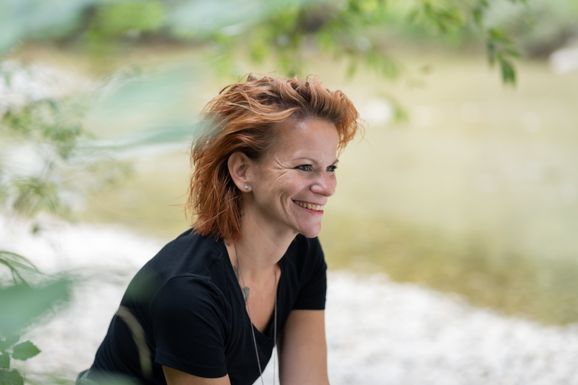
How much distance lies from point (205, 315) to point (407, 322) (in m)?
3.20

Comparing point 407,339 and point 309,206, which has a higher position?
point 407,339

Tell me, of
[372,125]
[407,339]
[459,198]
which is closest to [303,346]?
[407,339]

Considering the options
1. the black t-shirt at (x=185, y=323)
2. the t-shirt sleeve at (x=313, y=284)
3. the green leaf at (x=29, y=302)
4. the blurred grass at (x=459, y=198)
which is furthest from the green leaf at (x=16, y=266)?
the blurred grass at (x=459, y=198)

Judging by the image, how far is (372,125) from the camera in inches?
356

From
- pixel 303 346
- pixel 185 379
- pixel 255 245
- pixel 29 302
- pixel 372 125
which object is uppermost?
pixel 372 125

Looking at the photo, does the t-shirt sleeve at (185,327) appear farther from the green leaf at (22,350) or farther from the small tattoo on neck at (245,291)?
the green leaf at (22,350)

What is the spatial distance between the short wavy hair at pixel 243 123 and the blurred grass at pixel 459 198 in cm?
193

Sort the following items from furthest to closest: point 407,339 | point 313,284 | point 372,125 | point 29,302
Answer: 1. point 372,125
2. point 407,339
3. point 313,284
4. point 29,302

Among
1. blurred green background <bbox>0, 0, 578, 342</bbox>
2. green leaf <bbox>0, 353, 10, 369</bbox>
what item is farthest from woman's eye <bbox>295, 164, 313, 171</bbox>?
green leaf <bbox>0, 353, 10, 369</bbox>

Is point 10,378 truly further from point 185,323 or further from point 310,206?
point 310,206

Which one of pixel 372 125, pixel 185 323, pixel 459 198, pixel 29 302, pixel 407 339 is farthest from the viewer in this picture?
pixel 372 125

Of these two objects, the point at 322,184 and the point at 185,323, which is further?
the point at 322,184

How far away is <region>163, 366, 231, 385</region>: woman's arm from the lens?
1648 mm

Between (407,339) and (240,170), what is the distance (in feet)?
9.50
